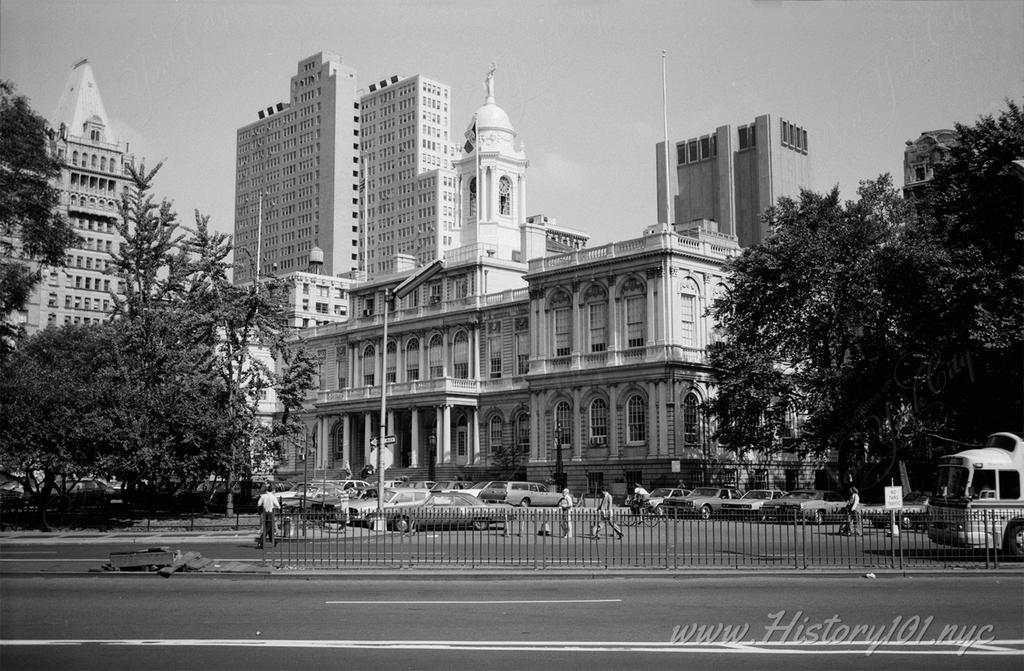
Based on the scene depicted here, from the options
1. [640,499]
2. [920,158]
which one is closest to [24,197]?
[640,499]

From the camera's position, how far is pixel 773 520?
1048 inches

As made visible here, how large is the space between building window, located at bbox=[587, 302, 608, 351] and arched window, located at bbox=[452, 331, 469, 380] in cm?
1405

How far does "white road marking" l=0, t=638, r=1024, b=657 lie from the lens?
1215 cm

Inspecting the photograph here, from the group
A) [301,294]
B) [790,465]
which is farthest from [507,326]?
[301,294]

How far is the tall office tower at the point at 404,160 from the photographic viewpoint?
18438 centimetres

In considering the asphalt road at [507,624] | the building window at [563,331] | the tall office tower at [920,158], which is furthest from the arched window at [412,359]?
the asphalt road at [507,624]

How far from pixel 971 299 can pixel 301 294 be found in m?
118

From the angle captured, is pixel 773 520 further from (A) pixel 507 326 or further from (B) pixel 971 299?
(A) pixel 507 326

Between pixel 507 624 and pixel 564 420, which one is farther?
pixel 564 420

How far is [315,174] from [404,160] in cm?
1687

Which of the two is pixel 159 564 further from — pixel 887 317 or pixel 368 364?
pixel 368 364

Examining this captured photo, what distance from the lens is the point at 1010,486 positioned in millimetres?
27625

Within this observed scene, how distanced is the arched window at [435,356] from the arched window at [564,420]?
14.2m

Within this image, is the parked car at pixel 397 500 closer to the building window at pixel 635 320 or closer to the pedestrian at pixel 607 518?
the pedestrian at pixel 607 518
